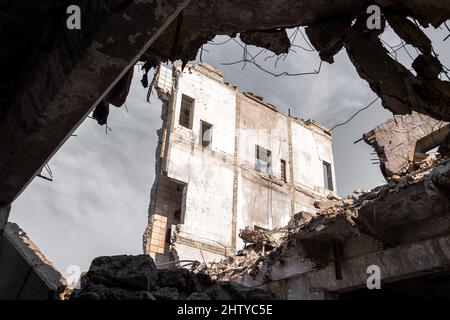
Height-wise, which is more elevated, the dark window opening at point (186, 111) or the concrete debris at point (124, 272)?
the dark window opening at point (186, 111)

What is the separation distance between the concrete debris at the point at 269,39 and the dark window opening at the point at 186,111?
14344 mm

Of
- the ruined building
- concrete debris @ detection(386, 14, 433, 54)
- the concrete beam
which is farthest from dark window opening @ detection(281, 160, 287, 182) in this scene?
the concrete beam

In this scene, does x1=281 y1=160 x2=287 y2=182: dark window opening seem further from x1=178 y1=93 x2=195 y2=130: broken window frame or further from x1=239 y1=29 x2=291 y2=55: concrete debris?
x1=239 y1=29 x2=291 y2=55: concrete debris

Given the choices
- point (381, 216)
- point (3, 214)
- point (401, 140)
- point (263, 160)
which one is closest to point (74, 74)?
point (3, 214)

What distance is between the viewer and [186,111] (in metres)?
18.9

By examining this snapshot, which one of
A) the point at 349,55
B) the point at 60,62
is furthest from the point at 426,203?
the point at 60,62

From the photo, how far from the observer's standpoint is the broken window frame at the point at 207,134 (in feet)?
60.8

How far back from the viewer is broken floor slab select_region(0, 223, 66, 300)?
3.69 m

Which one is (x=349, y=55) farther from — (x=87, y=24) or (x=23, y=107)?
(x=23, y=107)

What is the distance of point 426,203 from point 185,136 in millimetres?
12662

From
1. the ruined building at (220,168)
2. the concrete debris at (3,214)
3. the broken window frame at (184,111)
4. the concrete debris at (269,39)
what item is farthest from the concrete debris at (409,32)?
the broken window frame at (184,111)

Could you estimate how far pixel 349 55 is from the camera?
13.9 ft

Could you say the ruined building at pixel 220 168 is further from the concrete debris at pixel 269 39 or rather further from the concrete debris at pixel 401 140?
the concrete debris at pixel 269 39

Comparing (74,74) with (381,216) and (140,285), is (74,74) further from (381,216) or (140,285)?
(381,216)
